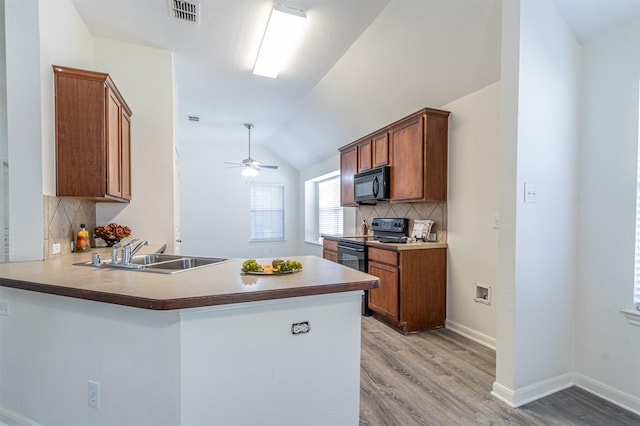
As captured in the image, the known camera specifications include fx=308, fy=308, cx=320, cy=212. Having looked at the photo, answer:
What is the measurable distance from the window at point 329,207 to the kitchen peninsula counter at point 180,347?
4464mm

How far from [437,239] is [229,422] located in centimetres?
282

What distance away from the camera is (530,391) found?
6.73 ft

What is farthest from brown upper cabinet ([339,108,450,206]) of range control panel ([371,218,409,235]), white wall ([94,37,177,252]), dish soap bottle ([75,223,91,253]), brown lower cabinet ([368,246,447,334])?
dish soap bottle ([75,223,91,253])

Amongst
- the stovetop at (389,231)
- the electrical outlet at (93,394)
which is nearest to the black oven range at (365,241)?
the stovetop at (389,231)

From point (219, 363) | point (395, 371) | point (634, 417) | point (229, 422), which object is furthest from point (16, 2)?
point (634, 417)

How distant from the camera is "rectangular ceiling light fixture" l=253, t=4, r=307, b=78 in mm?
2646

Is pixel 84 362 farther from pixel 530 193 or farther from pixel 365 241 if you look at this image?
pixel 365 241

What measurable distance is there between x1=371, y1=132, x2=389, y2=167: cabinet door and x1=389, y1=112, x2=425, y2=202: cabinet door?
0.10m

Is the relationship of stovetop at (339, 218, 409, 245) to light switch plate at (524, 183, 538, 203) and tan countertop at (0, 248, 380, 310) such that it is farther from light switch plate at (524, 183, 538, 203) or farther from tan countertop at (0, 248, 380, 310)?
tan countertop at (0, 248, 380, 310)

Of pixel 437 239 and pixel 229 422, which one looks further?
pixel 437 239

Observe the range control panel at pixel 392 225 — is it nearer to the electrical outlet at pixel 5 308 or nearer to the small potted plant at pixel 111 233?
the small potted plant at pixel 111 233

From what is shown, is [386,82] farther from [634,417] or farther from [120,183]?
[634,417]

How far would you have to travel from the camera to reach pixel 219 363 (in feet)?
4.57

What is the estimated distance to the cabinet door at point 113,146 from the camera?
8.28 ft
